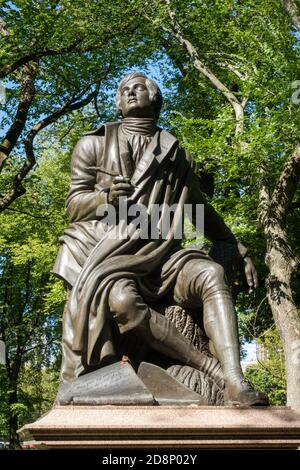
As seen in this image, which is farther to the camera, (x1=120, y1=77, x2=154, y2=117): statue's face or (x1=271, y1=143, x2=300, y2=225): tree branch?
(x1=271, y1=143, x2=300, y2=225): tree branch

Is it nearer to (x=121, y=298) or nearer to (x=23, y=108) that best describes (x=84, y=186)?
(x=121, y=298)

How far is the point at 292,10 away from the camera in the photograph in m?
13.6

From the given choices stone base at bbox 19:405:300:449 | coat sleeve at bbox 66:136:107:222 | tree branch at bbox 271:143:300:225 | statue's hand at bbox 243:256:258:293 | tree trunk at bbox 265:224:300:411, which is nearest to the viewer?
stone base at bbox 19:405:300:449

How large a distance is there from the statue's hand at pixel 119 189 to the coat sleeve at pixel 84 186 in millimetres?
150

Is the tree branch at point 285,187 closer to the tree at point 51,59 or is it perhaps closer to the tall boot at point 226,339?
the tree at point 51,59

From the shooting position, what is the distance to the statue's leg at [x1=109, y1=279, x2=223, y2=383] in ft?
16.3

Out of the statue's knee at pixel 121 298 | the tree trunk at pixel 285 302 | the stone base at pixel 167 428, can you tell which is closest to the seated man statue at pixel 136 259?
the statue's knee at pixel 121 298

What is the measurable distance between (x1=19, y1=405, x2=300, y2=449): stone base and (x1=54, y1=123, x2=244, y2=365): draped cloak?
59cm

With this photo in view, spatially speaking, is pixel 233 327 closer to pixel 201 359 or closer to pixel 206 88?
pixel 201 359

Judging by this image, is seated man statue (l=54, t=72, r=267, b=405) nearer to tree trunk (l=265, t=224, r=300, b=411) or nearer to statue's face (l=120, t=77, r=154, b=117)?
statue's face (l=120, t=77, r=154, b=117)

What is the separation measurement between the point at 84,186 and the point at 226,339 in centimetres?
176

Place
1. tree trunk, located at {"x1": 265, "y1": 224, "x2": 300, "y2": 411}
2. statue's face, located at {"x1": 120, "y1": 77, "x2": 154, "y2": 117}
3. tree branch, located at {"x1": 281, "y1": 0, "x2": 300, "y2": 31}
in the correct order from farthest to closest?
tree branch, located at {"x1": 281, "y1": 0, "x2": 300, "y2": 31}
tree trunk, located at {"x1": 265, "y1": 224, "x2": 300, "y2": 411}
statue's face, located at {"x1": 120, "y1": 77, "x2": 154, "y2": 117}

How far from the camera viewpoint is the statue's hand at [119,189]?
532cm

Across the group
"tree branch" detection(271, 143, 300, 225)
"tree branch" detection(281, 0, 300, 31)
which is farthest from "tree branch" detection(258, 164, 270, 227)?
"tree branch" detection(281, 0, 300, 31)
